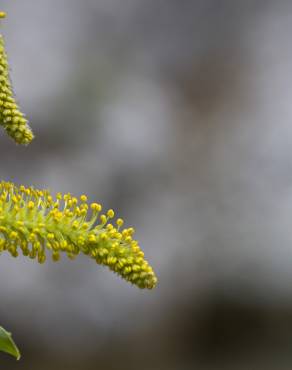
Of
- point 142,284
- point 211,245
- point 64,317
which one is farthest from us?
point 211,245

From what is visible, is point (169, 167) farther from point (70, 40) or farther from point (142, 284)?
point (142, 284)

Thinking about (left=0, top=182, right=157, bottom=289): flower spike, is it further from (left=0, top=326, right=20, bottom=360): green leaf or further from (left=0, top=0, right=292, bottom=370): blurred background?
(left=0, top=0, right=292, bottom=370): blurred background

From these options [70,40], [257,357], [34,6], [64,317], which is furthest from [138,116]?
[257,357]

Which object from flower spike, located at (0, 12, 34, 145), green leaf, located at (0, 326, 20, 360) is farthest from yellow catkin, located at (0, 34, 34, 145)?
green leaf, located at (0, 326, 20, 360)

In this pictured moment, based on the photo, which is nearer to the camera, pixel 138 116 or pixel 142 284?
pixel 142 284

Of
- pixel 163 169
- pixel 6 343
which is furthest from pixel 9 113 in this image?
pixel 163 169

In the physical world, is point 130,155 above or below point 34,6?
below

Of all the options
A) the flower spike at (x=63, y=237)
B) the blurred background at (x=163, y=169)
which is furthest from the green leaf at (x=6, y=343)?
the blurred background at (x=163, y=169)

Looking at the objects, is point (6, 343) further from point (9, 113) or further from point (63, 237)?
point (9, 113)
